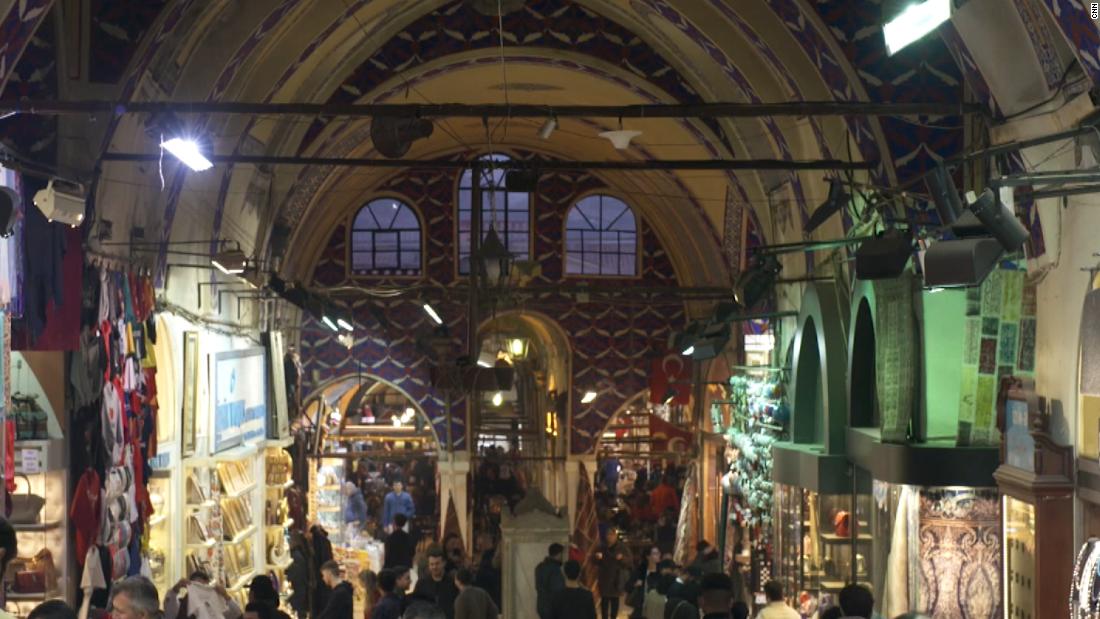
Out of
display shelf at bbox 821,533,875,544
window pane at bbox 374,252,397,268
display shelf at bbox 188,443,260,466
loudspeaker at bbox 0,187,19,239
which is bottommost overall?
display shelf at bbox 821,533,875,544

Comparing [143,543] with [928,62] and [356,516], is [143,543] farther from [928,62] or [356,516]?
[356,516]

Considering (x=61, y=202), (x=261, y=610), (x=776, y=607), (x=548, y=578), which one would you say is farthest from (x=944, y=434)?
(x=61, y=202)

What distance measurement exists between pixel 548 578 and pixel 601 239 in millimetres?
12465

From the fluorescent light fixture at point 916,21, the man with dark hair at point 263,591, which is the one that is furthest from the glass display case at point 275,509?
the fluorescent light fixture at point 916,21

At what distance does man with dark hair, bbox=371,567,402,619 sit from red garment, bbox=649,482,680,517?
1401 centimetres

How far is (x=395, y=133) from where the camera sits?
1159cm

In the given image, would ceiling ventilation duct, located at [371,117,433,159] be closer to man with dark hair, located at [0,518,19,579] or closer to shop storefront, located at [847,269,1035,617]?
shop storefront, located at [847,269,1035,617]

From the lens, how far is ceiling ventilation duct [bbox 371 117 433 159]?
1151 cm

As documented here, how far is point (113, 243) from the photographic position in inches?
514

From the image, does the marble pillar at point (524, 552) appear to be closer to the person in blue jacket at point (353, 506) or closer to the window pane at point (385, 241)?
the window pane at point (385, 241)

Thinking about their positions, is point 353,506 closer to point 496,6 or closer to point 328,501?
point 328,501

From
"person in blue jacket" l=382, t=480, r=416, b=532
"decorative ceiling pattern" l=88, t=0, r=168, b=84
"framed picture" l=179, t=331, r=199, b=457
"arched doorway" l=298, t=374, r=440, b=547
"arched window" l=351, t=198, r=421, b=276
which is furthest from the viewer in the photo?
"arched doorway" l=298, t=374, r=440, b=547

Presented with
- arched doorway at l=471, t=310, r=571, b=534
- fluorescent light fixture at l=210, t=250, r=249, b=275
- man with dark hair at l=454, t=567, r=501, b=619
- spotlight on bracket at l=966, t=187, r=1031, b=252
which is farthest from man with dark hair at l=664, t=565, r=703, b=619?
arched doorway at l=471, t=310, r=571, b=534

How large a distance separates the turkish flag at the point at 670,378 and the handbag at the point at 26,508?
12920mm
